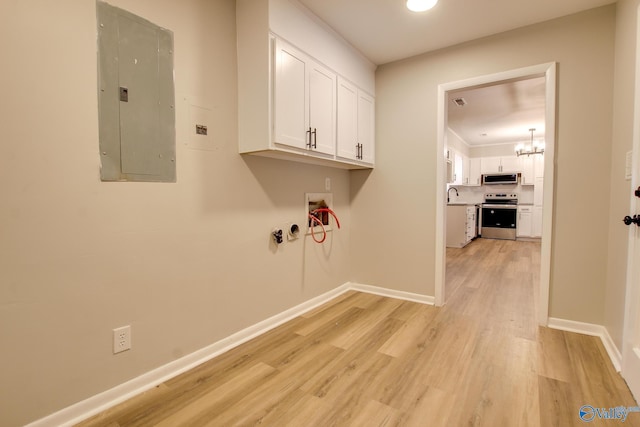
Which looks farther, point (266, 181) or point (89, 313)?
point (266, 181)

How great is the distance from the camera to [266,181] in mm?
2324

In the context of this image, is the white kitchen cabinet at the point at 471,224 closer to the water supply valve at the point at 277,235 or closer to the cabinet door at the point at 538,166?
the cabinet door at the point at 538,166

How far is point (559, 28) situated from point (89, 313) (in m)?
3.64

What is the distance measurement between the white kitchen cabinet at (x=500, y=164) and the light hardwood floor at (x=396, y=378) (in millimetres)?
5920

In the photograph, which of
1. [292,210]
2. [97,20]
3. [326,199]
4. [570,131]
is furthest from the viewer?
[326,199]

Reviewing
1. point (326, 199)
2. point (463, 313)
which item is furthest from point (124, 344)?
point (463, 313)

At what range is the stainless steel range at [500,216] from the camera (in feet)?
23.5

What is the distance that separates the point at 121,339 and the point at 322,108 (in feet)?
6.61

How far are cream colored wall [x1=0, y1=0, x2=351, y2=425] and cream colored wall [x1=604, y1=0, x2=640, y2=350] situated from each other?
7.71 ft

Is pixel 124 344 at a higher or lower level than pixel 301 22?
lower

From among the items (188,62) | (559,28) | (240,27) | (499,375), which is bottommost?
(499,375)

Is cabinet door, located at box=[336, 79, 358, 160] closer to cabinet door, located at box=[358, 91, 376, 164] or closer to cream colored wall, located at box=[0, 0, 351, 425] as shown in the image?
cabinet door, located at box=[358, 91, 376, 164]

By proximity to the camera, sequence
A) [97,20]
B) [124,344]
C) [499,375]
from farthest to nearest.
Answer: [499,375], [124,344], [97,20]

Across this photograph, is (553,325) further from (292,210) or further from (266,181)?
(266,181)
